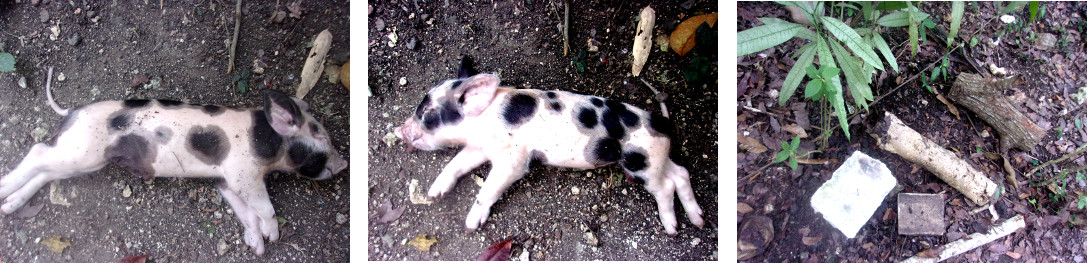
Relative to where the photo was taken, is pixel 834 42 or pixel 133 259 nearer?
pixel 834 42

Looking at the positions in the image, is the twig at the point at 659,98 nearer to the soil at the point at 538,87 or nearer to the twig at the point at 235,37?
the soil at the point at 538,87

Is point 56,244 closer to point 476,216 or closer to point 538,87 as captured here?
point 476,216

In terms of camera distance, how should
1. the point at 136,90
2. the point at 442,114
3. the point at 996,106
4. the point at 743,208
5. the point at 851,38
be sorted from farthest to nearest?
the point at 996,106, the point at 743,208, the point at 442,114, the point at 136,90, the point at 851,38

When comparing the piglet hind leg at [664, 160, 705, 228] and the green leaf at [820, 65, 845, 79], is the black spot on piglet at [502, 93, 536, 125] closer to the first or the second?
the piglet hind leg at [664, 160, 705, 228]

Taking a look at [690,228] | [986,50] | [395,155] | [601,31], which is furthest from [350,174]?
[986,50]

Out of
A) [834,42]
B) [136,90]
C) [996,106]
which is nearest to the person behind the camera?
[834,42]

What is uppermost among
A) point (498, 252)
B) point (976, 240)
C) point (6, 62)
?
point (6, 62)

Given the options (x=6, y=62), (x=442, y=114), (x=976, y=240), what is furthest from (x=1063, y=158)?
(x=6, y=62)

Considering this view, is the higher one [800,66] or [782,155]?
[800,66]
